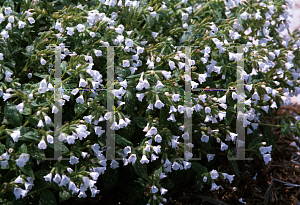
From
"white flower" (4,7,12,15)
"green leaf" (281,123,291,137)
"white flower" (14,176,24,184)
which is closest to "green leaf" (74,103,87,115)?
"white flower" (14,176,24,184)

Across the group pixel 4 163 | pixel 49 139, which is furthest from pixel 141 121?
pixel 4 163

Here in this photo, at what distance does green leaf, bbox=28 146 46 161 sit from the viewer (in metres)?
2.49

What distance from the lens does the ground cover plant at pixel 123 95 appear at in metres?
2.49

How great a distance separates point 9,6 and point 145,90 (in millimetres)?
1581

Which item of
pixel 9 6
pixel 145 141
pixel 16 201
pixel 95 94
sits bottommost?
pixel 16 201

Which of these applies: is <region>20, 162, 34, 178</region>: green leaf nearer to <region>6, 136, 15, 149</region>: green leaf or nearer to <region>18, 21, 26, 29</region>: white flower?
<region>6, 136, 15, 149</region>: green leaf

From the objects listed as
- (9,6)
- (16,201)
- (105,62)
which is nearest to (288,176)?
(105,62)

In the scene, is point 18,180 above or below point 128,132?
below

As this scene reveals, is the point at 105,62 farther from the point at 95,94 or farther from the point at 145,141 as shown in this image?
the point at 145,141

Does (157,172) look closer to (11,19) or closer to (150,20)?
(150,20)

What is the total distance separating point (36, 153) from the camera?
2.50 meters

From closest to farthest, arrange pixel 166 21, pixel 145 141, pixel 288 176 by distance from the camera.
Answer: pixel 145 141 → pixel 166 21 → pixel 288 176

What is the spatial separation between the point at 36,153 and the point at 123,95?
0.91 metres

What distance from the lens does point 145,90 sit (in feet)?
9.12
